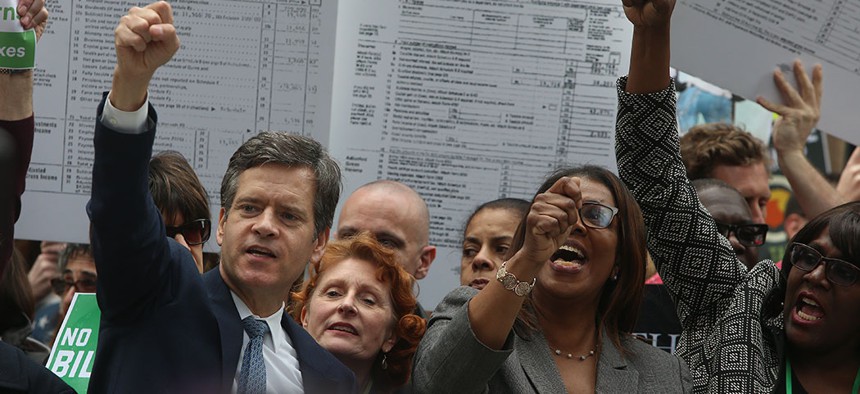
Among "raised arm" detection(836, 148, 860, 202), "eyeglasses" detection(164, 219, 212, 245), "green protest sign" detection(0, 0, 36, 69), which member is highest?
"green protest sign" detection(0, 0, 36, 69)

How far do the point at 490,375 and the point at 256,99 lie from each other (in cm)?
197

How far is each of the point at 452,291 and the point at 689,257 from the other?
77 centimetres

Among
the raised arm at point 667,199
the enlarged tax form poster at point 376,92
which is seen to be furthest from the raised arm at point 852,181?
the raised arm at point 667,199

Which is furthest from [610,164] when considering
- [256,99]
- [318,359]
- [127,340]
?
[127,340]

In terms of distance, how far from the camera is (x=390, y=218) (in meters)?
4.57

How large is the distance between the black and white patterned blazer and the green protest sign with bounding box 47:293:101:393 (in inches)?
65.4

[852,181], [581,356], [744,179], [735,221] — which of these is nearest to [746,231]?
[735,221]

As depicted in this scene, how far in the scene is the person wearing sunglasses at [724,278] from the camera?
3.54m

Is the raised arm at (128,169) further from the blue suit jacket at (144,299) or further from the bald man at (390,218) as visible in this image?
the bald man at (390,218)

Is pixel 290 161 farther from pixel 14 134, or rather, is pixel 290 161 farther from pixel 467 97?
pixel 467 97

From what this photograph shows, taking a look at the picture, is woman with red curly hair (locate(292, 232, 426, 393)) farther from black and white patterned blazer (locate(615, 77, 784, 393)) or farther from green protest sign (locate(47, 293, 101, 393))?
black and white patterned blazer (locate(615, 77, 784, 393))

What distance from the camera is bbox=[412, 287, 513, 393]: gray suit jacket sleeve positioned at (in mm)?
3014

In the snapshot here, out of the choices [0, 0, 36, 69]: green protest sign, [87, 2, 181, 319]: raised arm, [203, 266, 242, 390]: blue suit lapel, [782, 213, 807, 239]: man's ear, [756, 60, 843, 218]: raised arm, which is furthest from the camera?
[782, 213, 807, 239]: man's ear

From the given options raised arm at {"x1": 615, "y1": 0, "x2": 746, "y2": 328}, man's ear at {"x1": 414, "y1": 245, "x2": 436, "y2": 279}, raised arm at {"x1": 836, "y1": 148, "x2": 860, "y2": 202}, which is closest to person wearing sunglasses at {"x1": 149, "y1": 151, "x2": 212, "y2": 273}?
man's ear at {"x1": 414, "y1": 245, "x2": 436, "y2": 279}
